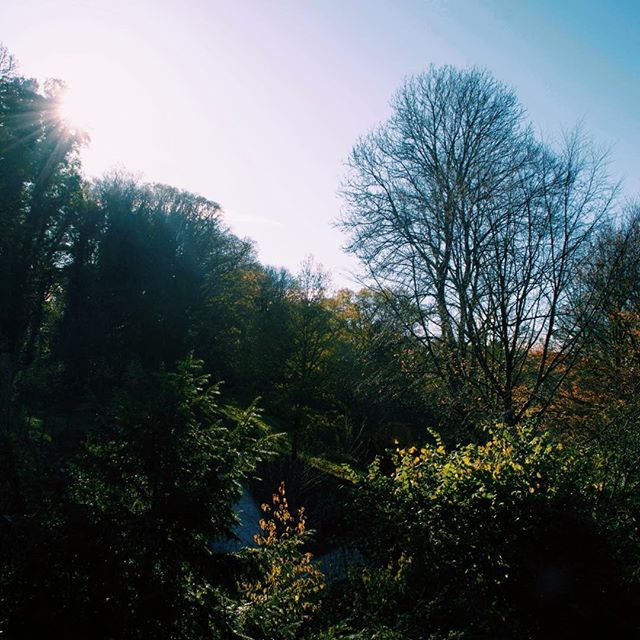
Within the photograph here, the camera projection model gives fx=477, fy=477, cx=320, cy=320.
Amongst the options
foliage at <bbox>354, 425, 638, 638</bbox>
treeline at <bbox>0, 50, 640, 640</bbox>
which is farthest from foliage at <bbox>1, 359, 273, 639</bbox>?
foliage at <bbox>354, 425, 638, 638</bbox>

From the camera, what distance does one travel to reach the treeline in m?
3.72

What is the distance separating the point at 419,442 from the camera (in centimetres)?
1655

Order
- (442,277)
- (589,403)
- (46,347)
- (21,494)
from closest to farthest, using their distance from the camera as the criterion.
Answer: (21,494) → (442,277) → (589,403) → (46,347)

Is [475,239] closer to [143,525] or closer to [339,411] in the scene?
[143,525]

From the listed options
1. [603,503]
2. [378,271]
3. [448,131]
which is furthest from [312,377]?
[603,503]

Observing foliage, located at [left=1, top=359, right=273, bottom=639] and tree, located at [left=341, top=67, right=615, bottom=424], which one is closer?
foliage, located at [left=1, top=359, right=273, bottom=639]

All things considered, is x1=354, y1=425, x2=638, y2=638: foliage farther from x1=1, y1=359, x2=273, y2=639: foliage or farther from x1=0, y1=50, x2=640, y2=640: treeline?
x1=1, y1=359, x2=273, y2=639: foliage

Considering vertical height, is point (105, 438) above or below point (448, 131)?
below

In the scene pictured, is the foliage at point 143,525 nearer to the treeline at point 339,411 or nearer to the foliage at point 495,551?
the treeline at point 339,411

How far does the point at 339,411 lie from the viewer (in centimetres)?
1928

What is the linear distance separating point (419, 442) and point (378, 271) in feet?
29.4

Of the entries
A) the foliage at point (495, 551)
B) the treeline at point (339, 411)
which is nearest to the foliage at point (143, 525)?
the treeline at point (339, 411)

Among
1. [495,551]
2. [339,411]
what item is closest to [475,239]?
[495,551]

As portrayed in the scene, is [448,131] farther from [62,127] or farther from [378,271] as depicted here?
[62,127]
